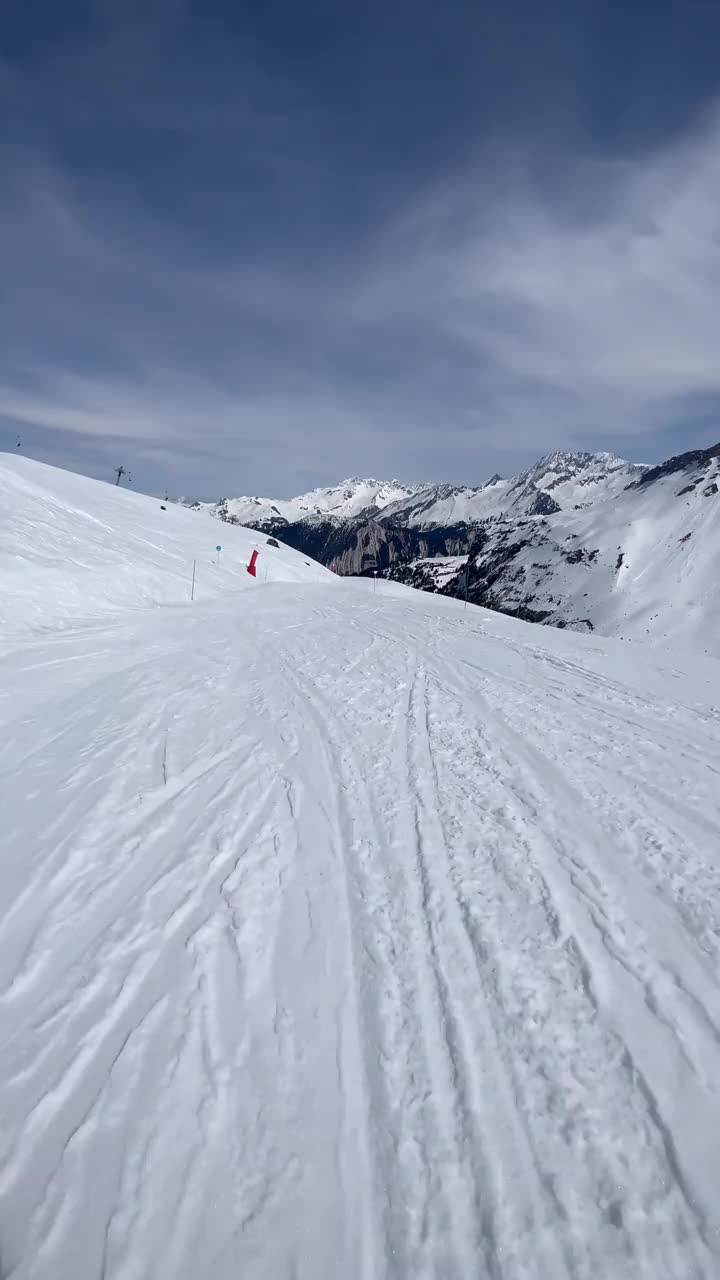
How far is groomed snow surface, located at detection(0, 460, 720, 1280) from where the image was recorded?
309 centimetres

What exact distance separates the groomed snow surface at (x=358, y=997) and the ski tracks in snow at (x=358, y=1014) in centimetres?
2

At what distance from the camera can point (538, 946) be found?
484cm

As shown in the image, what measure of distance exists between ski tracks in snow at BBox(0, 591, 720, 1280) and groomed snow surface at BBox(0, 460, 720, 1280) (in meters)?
0.02

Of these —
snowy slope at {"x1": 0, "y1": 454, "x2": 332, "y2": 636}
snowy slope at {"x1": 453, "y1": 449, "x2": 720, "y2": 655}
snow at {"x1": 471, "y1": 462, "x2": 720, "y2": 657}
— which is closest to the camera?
snowy slope at {"x1": 0, "y1": 454, "x2": 332, "y2": 636}

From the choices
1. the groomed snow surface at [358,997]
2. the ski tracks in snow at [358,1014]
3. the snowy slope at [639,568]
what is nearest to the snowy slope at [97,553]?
the groomed snow surface at [358,997]

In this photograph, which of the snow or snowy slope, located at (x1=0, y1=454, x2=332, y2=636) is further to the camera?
the snow

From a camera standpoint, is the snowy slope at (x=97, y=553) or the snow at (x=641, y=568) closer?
the snowy slope at (x=97, y=553)

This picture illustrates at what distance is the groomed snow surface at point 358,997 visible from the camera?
3090 mm

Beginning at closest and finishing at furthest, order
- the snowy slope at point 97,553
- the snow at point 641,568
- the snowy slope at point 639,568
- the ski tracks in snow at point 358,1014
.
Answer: the ski tracks in snow at point 358,1014 < the snowy slope at point 97,553 < the snow at point 641,568 < the snowy slope at point 639,568

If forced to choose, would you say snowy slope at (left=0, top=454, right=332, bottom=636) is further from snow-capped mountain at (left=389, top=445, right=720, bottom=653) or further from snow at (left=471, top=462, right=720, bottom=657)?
snow-capped mountain at (left=389, top=445, right=720, bottom=653)

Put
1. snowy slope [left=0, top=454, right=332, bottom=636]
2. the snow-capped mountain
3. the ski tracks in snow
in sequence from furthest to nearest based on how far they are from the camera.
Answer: the snow-capped mountain < snowy slope [left=0, top=454, right=332, bottom=636] < the ski tracks in snow

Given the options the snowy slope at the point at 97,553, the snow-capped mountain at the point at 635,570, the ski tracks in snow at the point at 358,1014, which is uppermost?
the snow-capped mountain at the point at 635,570

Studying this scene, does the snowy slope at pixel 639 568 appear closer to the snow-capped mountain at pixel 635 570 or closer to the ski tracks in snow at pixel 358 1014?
the snow-capped mountain at pixel 635 570

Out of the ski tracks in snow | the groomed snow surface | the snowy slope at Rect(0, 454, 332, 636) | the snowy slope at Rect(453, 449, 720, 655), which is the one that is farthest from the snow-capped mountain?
the ski tracks in snow
